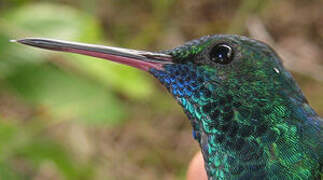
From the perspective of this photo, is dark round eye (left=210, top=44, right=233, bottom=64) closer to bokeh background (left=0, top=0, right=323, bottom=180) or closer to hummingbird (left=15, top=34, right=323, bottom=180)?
hummingbird (left=15, top=34, right=323, bottom=180)

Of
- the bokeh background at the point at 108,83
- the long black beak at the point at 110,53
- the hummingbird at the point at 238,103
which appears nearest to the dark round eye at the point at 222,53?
the hummingbird at the point at 238,103

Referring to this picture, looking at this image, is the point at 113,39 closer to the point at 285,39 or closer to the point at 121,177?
the point at 121,177

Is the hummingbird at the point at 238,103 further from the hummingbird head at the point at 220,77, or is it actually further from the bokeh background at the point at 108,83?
the bokeh background at the point at 108,83

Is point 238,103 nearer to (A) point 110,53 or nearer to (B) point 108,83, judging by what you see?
(A) point 110,53

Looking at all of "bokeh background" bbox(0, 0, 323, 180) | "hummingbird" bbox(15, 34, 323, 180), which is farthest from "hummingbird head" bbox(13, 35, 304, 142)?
"bokeh background" bbox(0, 0, 323, 180)

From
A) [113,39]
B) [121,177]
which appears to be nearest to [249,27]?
[113,39]
